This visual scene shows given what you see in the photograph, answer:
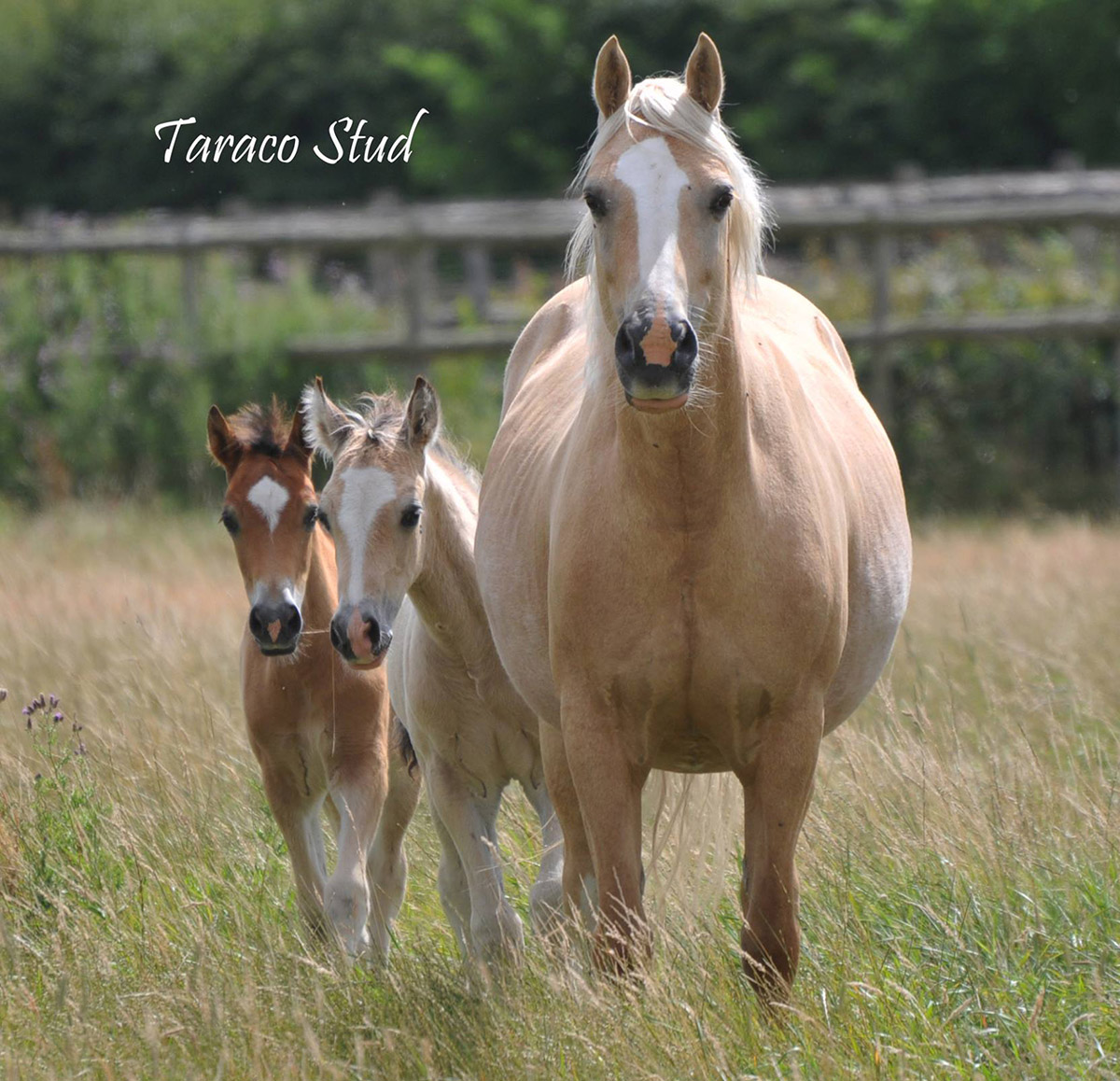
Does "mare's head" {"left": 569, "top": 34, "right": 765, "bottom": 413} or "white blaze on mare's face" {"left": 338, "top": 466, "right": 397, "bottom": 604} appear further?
"white blaze on mare's face" {"left": 338, "top": 466, "right": 397, "bottom": 604}

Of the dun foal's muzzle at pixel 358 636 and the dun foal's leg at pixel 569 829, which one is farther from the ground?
the dun foal's muzzle at pixel 358 636

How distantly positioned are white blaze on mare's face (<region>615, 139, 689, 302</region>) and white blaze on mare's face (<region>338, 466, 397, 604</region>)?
132cm

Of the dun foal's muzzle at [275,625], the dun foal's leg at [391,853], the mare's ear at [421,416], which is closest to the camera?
the dun foal's muzzle at [275,625]

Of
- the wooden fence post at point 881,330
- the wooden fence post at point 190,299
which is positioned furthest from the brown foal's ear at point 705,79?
the wooden fence post at point 190,299

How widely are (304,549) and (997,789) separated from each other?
1.93 m

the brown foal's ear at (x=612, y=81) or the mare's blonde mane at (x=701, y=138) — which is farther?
the brown foal's ear at (x=612, y=81)

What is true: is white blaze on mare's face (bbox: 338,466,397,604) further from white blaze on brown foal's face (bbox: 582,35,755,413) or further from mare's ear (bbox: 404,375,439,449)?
white blaze on brown foal's face (bbox: 582,35,755,413)

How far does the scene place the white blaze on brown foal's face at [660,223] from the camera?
114 inches

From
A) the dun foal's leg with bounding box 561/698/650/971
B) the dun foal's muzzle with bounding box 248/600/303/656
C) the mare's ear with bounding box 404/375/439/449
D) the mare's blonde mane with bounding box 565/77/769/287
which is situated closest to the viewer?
the mare's blonde mane with bounding box 565/77/769/287

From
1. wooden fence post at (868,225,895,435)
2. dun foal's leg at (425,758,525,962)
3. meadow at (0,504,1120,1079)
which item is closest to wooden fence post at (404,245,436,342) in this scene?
wooden fence post at (868,225,895,435)

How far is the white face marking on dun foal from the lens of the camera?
4535 millimetres

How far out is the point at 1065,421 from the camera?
10758 millimetres

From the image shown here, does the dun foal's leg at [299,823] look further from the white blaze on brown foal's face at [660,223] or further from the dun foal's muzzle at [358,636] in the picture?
the white blaze on brown foal's face at [660,223]

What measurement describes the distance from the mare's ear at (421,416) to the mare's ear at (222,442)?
2.00ft
